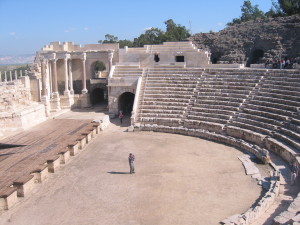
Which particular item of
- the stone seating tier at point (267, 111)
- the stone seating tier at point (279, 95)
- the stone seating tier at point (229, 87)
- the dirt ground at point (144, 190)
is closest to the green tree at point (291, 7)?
the stone seating tier at point (229, 87)

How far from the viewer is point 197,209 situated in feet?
35.3

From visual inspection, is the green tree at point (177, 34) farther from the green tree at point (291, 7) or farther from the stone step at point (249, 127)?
the stone step at point (249, 127)

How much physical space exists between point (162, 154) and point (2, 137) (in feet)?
29.5

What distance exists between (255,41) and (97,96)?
14000 mm

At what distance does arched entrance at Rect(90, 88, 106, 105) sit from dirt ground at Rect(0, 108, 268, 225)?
1276cm

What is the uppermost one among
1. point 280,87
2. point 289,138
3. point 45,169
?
point 280,87

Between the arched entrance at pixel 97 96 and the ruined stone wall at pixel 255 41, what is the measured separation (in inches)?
381

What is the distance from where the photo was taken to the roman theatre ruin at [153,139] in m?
11.0

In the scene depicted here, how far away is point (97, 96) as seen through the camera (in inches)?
1214

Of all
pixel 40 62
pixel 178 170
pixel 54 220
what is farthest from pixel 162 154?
pixel 40 62

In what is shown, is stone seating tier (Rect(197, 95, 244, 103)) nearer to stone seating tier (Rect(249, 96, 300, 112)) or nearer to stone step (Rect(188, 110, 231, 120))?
stone seating tier (Rect(249, 96, 300, 112))

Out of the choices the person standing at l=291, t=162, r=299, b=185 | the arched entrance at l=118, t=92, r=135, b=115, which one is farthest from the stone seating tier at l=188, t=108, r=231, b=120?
the person standing at l=291, t=162, r=299, b=185

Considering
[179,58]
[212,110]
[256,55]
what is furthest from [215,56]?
[212,110]

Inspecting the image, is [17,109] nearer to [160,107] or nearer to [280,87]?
[160,107]
